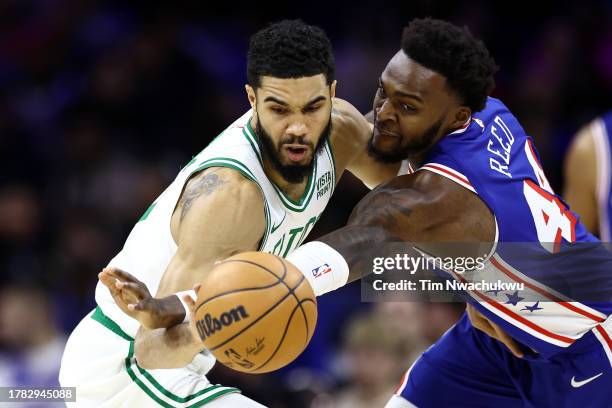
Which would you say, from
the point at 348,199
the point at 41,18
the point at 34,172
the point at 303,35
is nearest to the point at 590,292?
the point at 303,35

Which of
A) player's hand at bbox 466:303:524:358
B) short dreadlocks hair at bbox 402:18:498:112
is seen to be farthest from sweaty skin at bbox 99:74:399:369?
player's hand at bbox 466:303:524:358

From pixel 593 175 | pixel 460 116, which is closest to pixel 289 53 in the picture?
pixel 460 116

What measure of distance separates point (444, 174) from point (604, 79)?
5.43m

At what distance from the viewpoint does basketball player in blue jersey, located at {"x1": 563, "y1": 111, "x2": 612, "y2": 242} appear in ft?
22.7

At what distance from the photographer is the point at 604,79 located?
31.0 feet

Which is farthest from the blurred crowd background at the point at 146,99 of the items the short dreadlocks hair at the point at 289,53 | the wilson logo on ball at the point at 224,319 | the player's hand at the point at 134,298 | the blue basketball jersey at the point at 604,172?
the wilson logo on ball at the point at 224,319

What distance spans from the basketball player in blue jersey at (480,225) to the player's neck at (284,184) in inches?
16.7

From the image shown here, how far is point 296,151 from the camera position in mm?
4836

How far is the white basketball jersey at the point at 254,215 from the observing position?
16.0 ft

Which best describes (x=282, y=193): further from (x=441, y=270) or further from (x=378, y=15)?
(x=378, y=15)

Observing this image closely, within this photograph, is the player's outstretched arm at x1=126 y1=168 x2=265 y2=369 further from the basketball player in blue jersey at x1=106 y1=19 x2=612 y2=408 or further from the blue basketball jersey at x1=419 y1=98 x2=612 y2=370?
the blue basketball jersey at x1=419 y1=98 x2=612 y2=370

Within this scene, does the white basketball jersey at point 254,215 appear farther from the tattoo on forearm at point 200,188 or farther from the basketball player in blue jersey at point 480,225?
the basketball player in blue jersey at point 480,225

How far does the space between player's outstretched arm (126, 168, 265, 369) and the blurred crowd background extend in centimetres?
364

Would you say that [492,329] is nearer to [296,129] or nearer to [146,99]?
[296,129]
